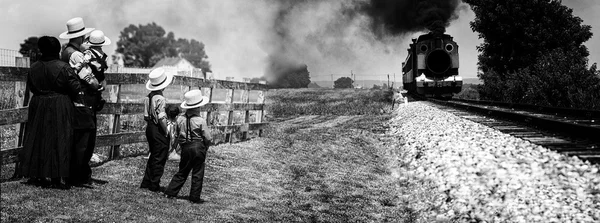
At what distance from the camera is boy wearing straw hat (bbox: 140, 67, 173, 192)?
7641mm

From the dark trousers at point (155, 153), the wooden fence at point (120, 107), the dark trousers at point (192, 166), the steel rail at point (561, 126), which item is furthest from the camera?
the steel rail at point (561, 126)

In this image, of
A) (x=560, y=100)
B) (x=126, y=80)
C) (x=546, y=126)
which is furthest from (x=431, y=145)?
(x=560, y=100)

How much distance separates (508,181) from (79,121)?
16.9 ft

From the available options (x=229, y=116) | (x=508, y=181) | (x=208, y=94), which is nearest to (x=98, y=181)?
(x=208, y=94)

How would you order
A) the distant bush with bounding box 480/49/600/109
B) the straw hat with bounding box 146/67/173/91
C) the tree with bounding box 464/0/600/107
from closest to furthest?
the straw hat with bounding box 146/67/173/91 → the distant bush with bounding box 480/49/600/109 → the tree with bounding box 464/0/600/107

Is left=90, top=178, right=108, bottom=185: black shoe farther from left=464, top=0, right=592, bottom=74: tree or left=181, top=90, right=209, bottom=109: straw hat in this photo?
left=464, top=0, right=592, bottom=74: tree

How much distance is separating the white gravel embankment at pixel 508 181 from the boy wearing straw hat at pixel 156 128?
11.4 feet

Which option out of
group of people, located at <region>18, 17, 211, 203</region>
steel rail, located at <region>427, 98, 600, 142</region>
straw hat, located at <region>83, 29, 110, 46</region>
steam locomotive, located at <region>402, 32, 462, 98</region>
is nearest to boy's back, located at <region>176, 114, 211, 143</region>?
group of people, located at <region>18, 17, 211, 203</region>

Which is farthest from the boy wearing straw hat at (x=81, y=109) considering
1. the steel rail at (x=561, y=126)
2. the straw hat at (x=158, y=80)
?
the steel rail at (x=561, y=126)

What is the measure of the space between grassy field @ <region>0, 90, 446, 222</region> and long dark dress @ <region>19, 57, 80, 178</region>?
28cm

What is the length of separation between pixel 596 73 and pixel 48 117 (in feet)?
76.6

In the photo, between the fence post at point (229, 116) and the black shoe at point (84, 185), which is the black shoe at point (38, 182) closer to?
the black shoe at point (84, 185)

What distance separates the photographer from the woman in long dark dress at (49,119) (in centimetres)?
687

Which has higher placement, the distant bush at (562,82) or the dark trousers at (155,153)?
the distant bush at (562,82)
